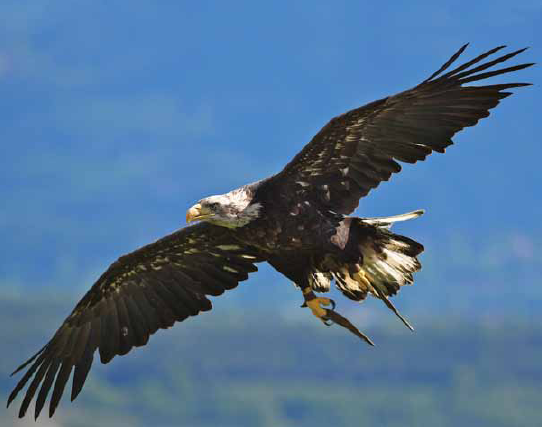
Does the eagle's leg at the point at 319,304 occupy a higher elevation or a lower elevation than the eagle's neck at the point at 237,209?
lower

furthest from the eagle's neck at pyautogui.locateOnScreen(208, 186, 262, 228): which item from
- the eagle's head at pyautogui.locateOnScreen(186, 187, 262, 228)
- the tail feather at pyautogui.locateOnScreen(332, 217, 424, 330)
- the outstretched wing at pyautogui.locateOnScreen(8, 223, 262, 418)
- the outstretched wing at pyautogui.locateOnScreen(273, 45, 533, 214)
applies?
the outstretched wing at pyautogui.locateOnScreen(8, 223, 262, 418)

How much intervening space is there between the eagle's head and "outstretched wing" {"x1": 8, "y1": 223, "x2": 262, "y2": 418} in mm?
1153

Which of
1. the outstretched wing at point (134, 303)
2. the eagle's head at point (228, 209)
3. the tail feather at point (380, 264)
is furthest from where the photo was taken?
the outstretched wing at point (134, 303)

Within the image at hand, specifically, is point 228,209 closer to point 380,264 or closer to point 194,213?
point 194,213

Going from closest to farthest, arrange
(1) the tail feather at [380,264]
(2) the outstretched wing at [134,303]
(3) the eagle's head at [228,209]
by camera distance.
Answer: (3) the eagle's head at [228,209] < (1) the tail feather at [380,264] < (2) the outstretched wing at [134,303]

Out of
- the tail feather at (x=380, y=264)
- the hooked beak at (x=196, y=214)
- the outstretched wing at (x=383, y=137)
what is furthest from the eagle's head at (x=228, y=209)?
the tail feather at (x=380, y=264)

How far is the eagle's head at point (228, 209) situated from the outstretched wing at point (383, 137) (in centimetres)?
35

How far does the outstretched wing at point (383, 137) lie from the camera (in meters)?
8.87

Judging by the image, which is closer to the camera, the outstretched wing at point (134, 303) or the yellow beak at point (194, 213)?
the yellow beak at point (194, 213)

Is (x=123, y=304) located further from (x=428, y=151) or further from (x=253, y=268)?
(x=428, y=151)

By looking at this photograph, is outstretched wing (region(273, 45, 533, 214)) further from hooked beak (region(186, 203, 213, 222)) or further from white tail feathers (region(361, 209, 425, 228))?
hooked beak (region(186, 203, 213, 222))

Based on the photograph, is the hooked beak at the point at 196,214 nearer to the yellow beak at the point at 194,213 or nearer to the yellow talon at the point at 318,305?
the yellow beak at the point at 194,213

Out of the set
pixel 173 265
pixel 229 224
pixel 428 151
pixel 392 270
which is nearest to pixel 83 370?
pixel 173 265

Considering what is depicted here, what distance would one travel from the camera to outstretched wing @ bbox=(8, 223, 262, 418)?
400 inches
